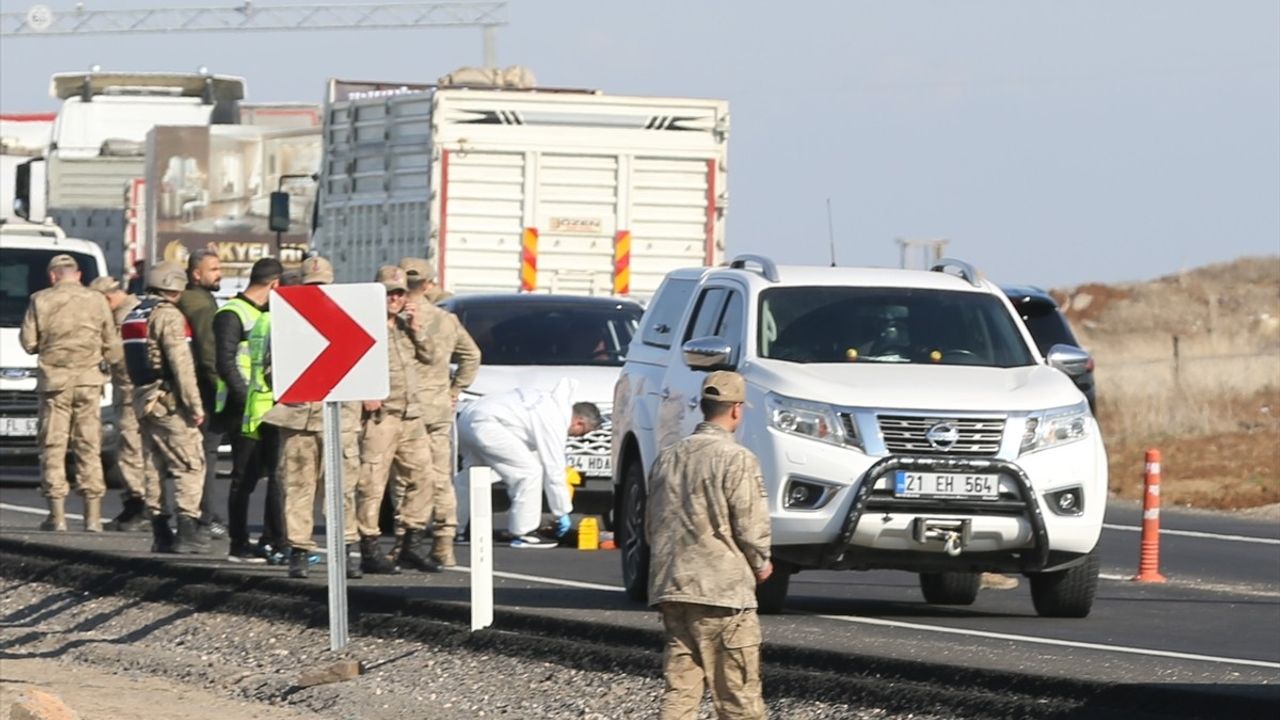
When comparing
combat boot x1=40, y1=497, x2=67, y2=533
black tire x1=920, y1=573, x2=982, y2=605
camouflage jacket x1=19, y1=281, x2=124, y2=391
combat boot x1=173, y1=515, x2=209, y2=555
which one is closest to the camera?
black tire x1=920, y1=573, x2=982, y2=605

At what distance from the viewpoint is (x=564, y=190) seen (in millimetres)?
27859

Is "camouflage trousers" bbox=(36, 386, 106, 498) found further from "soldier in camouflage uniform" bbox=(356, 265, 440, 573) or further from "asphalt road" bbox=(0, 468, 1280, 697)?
"soldier in camouflage uniform" bbox=(356, 265, 440, 573)

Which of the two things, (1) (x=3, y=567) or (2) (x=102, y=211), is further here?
(2) (x=102, y=211)

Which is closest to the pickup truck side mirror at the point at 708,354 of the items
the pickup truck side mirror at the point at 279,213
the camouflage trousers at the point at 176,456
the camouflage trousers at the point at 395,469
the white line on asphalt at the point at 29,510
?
the camouflage trousers at the point at 395,469

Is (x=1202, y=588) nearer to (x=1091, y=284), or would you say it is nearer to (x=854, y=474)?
(x=854, y=474)

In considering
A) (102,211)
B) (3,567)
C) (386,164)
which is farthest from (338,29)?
(3,567)

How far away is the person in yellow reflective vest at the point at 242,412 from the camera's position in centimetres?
1692

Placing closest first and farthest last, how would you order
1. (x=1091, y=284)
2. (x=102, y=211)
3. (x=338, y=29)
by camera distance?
(x=102, y=211)
(x=1091, y=284)
(x=338, y=29)

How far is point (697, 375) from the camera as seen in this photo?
14.4 metres

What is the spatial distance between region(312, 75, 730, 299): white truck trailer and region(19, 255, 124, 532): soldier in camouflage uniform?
→ 287 inches

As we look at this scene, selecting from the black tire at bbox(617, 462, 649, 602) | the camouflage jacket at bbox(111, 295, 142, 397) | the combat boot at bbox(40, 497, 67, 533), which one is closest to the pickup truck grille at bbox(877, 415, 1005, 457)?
the black tire at bbox(617, 462, 649, 602)

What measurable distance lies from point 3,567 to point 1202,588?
8.09m

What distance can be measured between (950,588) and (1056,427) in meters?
2.33

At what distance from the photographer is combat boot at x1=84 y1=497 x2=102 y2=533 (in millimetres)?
20484
